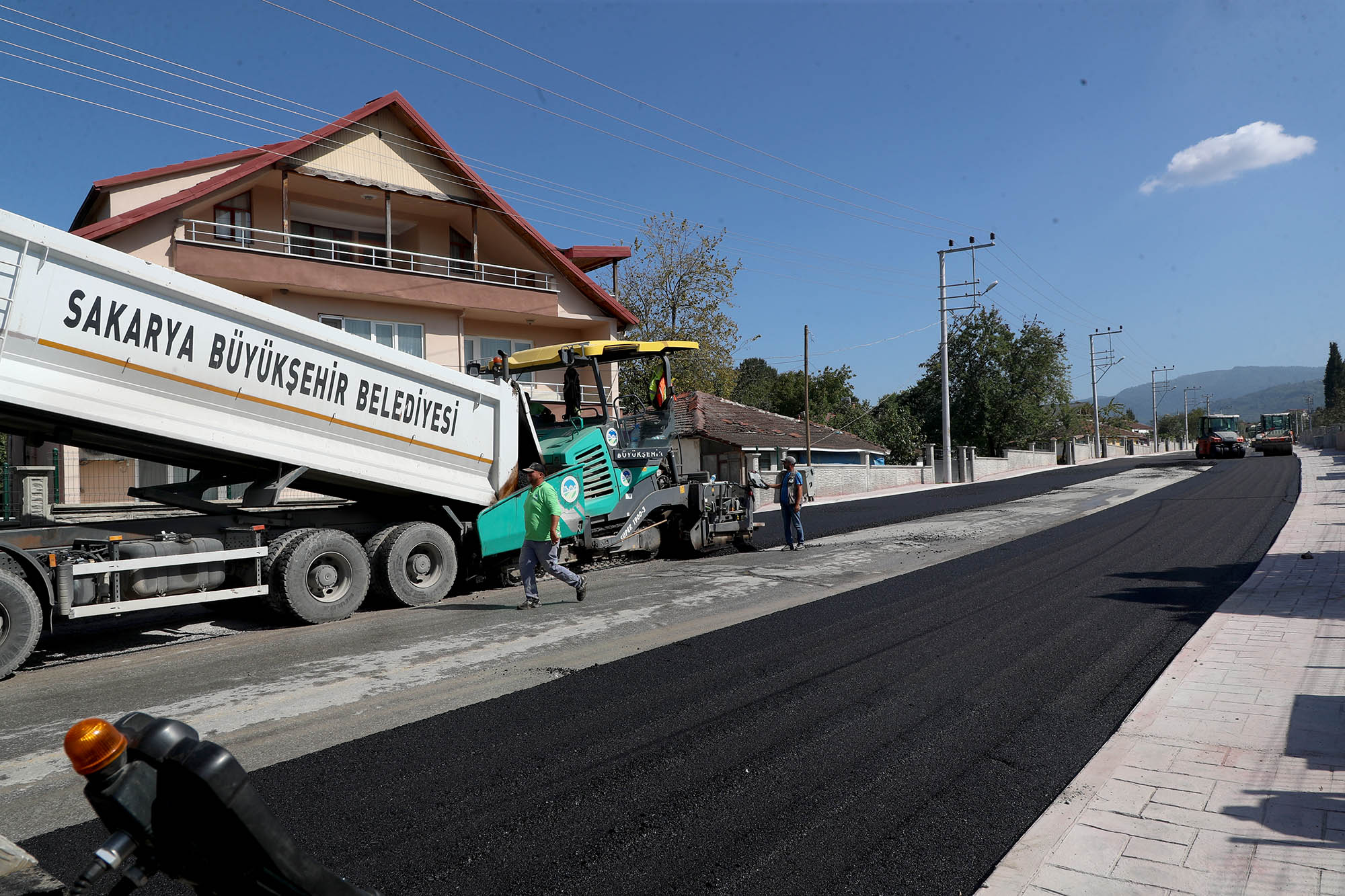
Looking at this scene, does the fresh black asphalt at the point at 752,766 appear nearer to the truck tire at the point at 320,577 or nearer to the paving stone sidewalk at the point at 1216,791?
the paving stone sidewalk at the point at 1216,791

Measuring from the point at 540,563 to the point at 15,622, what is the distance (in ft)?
15.3

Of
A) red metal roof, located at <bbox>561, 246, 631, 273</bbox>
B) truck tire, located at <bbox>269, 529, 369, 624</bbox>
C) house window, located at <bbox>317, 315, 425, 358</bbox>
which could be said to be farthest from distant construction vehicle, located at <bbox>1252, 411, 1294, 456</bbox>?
truck tire, located at <bbox>269, 529, 369, 624</bbox>

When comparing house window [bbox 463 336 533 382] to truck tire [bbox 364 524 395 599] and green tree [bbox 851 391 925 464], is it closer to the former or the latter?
truck tire [bbox 364 524 395 599]

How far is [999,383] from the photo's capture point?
181 ft

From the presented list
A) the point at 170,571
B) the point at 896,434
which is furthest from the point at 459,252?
the point at 896,434

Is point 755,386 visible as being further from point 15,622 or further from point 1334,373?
point 1334,373

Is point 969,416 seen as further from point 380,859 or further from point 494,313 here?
point 380,859

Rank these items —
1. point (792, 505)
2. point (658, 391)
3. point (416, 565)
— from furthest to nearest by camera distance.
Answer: point (792, 505) < point (658, 391) < point (416, 565)

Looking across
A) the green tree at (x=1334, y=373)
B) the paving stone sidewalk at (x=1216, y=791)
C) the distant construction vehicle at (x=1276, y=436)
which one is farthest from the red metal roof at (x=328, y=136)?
the green tree at (x=1334, y=373)

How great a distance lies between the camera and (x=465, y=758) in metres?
4.70

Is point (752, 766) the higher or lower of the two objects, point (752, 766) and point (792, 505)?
the lower

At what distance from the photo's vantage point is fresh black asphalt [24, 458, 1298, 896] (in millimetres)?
3539

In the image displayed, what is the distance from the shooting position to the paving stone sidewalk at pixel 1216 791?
3363 millimetres

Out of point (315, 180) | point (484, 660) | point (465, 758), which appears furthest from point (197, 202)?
point (465, 758)
